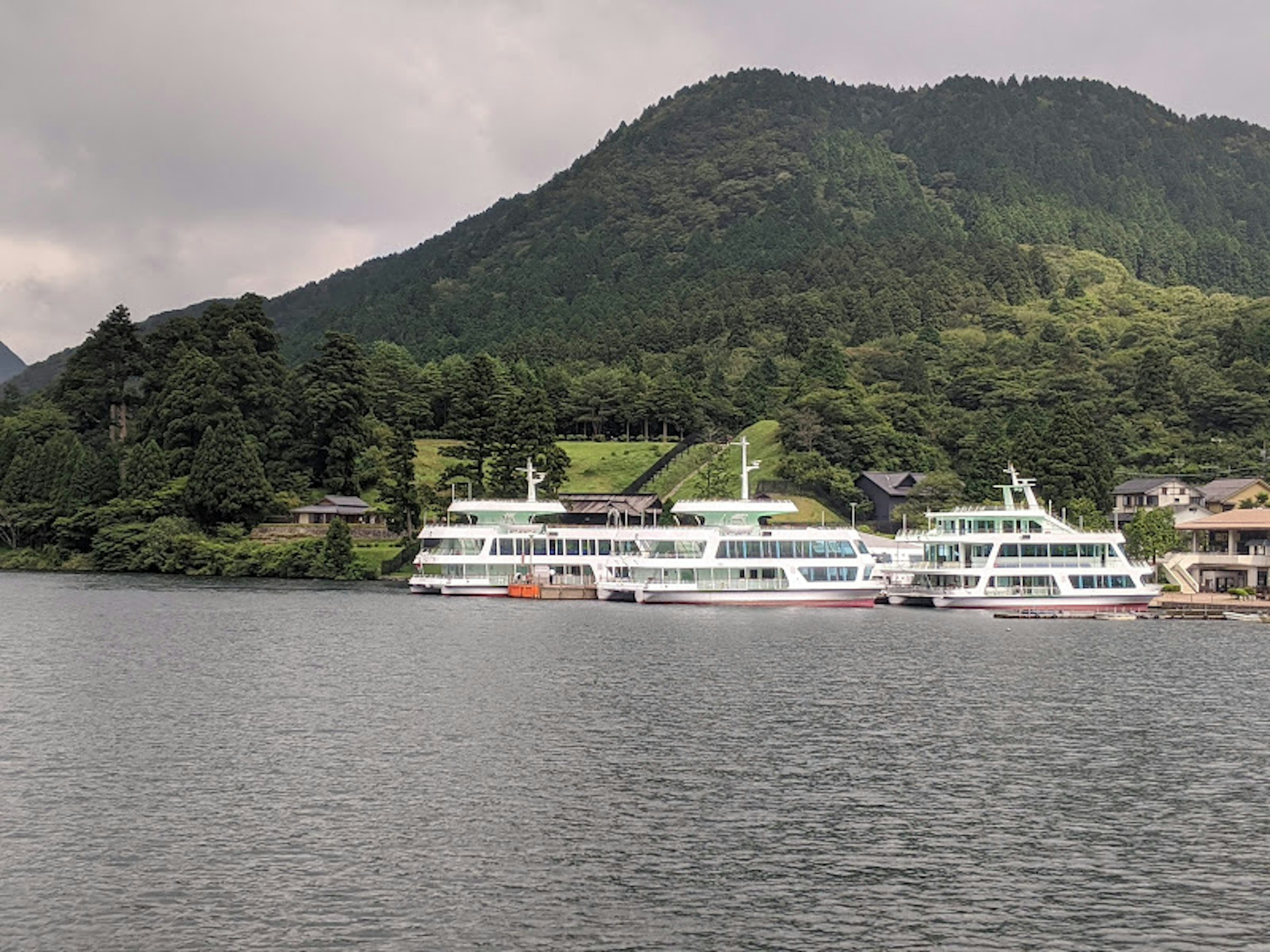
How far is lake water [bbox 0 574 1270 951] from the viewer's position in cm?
2420

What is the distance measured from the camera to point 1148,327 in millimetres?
169875

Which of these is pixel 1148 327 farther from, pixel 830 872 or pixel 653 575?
pixel 830 872

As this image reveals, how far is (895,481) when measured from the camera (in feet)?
401

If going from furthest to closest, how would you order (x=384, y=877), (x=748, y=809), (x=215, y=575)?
(x=215, y=575)
(x=748, y=809)
(x=384, y=877)

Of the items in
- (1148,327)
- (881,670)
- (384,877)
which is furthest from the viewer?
(1148,327)

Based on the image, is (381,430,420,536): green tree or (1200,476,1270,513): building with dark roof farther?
(381,430,420,536): green tree

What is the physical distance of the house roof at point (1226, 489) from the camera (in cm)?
10469

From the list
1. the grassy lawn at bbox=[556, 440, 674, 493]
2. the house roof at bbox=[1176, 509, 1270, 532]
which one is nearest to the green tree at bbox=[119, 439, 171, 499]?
the grassy lawn at bbox=[556, 440, 674, 493]

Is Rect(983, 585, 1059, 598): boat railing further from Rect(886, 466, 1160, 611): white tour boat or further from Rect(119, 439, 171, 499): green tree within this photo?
Rect(119, 439, 171, 499): green tree

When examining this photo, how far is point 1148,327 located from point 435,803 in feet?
511

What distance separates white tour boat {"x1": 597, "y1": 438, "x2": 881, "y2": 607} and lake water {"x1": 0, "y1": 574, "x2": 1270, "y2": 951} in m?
26.1

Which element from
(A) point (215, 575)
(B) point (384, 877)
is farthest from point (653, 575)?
(B) point (384, 877)

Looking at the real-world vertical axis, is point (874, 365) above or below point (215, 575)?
above

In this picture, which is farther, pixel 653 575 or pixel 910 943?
pixel 653 575
